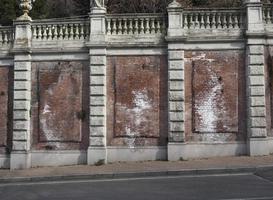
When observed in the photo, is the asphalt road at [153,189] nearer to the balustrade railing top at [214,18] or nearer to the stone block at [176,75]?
the stone block at [176,75]

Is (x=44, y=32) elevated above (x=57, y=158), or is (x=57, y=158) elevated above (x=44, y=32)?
(x=44, y=32)

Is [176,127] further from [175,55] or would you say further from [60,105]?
[60,105]

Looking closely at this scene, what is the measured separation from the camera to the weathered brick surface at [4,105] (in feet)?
63.7

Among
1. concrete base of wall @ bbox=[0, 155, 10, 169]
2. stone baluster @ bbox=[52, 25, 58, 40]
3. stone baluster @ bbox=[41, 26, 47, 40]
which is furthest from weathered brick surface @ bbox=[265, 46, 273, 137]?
concrete base of wall @ bbox=[0, 155, 10, 169]

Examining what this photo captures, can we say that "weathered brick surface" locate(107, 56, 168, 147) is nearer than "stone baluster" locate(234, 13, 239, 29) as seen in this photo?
Yes

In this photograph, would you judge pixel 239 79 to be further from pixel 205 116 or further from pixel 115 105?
pixel 115 105

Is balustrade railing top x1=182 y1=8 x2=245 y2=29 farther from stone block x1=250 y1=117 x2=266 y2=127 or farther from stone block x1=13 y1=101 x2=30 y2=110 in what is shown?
stone block x1=13 y1=101 x2=30 y2=110

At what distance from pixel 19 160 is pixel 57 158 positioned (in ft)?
4.91

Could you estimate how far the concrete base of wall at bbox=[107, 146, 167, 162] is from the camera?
1839cm

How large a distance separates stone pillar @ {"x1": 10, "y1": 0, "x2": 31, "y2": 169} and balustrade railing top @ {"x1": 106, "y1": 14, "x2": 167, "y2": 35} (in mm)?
3426

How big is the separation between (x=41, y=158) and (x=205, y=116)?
22.0 ft

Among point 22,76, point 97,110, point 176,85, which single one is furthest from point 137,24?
point 22,76

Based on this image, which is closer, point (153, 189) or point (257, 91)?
point (153, 189)

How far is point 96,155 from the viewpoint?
18375 mm
